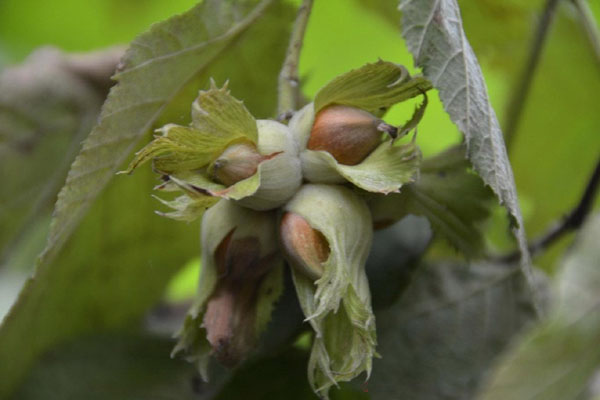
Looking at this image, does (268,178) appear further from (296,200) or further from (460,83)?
(460,83)

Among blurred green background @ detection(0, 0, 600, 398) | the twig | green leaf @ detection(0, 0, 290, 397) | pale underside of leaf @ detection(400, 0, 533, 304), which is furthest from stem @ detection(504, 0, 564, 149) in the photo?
pale underside of leaf @ detection(400, 0, 533, 304)

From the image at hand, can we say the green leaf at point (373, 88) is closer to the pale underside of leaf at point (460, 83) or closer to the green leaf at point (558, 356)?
the pale underside of leaf at point (460, 83)

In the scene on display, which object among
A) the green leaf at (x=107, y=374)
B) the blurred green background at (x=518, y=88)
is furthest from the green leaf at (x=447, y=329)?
the green leaf at (x=107, y=374)

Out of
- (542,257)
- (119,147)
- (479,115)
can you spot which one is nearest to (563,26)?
(542,257)

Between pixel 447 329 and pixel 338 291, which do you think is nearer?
pixel 338 291

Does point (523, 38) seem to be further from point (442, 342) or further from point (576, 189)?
point (442, 342)

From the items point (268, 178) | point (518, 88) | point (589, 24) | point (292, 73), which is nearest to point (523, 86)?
point (518, 88)
